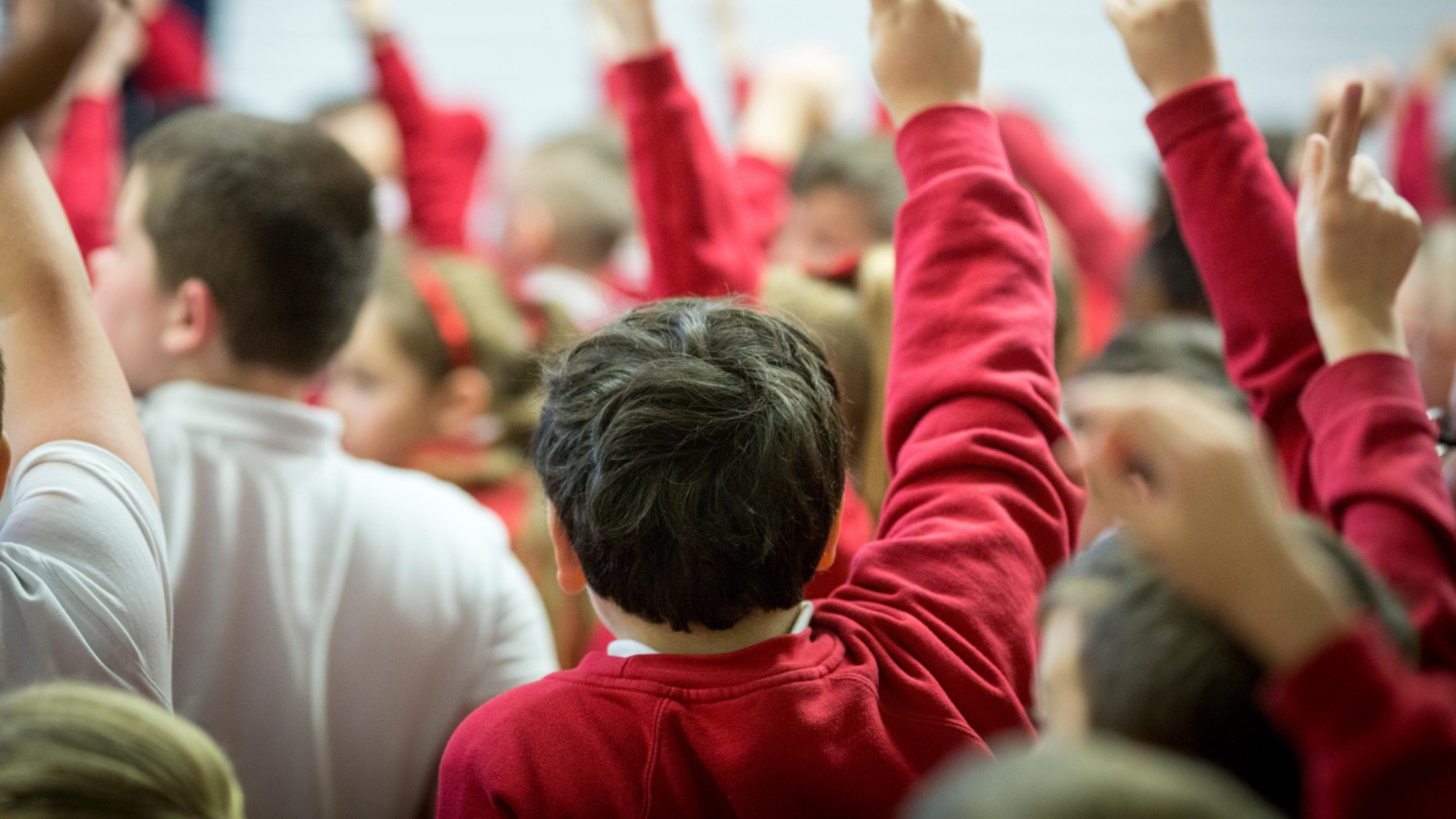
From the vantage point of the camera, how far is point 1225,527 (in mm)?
666

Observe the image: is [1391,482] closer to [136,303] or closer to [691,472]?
[691,472]

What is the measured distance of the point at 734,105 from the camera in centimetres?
374

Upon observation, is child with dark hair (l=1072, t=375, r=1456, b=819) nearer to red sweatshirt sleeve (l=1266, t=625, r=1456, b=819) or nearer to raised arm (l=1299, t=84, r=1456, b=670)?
red sweatshirt sleeve (l=1266, t=625, r=1456, b=819)

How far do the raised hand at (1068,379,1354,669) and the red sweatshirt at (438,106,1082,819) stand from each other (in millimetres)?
381

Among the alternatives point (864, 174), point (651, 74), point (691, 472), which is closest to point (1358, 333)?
point (691, 472)

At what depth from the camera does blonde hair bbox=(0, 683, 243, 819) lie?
707 millimetres

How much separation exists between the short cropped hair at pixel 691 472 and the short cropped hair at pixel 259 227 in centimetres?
58

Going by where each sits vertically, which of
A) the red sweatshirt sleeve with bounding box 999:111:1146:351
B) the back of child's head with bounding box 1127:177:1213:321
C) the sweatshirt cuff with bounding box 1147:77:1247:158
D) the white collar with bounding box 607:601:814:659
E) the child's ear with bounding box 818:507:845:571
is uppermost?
the sweatshirt cuff with bounding box 1147:77:1247:158

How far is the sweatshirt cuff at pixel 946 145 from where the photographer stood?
126cm

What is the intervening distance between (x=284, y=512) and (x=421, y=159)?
1.66m

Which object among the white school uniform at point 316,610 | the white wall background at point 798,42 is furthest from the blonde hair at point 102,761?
the white wall background at point 798,42

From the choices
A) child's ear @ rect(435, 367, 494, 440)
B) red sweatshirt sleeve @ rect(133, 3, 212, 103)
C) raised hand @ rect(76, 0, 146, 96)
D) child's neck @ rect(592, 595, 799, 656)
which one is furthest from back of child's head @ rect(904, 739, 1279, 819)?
red sweatshirt sleeve @ rect(133, 3, 212, 103)

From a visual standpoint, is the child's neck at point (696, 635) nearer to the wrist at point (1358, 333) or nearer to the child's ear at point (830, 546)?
the child's ear at point (830, 546)

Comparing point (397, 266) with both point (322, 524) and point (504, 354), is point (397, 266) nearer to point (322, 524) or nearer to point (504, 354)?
point (504, 354)
